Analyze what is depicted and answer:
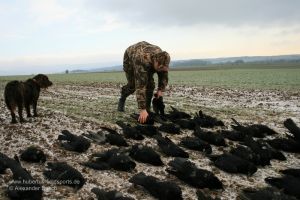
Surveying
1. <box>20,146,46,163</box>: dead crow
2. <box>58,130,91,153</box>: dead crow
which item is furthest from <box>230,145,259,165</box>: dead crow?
<box>20,146,46,163</box>: dead crow

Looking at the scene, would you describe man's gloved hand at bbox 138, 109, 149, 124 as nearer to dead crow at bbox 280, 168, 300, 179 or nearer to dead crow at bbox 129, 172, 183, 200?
dead crow at bbox 129, 172, 183, 200

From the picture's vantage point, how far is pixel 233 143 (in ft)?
28.9

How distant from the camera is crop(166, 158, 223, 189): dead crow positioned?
19.8ft

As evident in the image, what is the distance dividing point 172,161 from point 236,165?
1164mm

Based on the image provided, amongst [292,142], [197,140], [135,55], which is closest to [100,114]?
[135,55]

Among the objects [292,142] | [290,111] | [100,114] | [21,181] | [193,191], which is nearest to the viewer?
[21,181]

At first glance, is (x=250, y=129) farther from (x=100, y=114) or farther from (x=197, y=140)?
(x=100, y=114)

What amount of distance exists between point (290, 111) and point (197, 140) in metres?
7.37

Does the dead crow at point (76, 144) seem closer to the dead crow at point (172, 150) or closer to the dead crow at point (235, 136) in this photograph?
the dead crow at point (172, 150)

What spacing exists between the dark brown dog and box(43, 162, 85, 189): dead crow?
4.51m

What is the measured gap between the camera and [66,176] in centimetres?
605

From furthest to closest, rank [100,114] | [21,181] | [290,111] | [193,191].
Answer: [290,111] < [100,114] < [193,191] < [21,181]

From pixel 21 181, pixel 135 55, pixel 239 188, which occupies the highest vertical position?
pixel 135 55

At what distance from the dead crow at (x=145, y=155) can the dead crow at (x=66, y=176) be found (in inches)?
57.1
